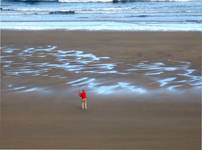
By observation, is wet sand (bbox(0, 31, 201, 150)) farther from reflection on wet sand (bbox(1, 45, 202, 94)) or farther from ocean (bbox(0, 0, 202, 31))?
ocean (bbox(0, 0, 202, 31))

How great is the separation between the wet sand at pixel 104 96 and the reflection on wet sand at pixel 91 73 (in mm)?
23

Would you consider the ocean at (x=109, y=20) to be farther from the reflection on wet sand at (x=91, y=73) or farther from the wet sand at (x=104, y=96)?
the reflection on wet sand at (x=91, y=73)

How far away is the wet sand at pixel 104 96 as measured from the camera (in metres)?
7.96

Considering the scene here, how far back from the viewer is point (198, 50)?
17.1 m

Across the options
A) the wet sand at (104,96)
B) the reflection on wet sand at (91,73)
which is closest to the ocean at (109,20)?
the wet sand at (104,96)

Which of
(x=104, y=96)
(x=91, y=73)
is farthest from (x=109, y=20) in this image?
(x=104, y=96)

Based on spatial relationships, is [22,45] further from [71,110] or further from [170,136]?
[170,136]

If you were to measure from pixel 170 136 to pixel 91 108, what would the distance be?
221 centimetres

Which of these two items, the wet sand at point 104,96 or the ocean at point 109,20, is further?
the ocean at point 109,20

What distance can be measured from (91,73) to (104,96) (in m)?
2.70

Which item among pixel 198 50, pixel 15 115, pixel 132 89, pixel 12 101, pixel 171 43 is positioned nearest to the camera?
pixel 15 115

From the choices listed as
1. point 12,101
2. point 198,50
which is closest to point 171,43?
point 198,50

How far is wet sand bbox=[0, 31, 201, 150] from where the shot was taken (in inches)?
314

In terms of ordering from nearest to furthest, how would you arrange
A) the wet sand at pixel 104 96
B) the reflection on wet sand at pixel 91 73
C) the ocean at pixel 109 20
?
the wet sand at pixel 104 96 → the reflection on wet sand at pixel 91 73 → the ocean at pixel 109 20
